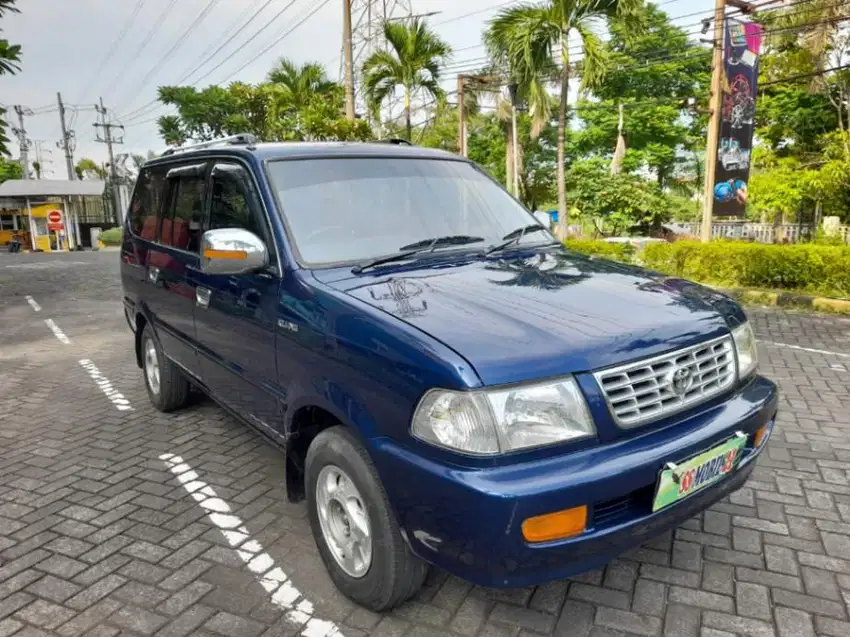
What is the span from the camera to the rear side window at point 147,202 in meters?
4.52

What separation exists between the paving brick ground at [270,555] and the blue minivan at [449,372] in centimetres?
40

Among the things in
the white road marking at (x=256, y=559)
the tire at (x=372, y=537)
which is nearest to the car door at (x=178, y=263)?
the white road marking at (x=256, y=559)

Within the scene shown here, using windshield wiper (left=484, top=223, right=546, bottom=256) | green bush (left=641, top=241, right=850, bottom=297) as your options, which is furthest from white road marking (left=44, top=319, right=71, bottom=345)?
green bush (left=641, top=241, right=850, bottom=297)

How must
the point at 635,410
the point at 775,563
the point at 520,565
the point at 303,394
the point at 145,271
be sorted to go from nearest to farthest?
1. the point at 520,565
2. the point at 635,410
3. the point at 303,394
4. the point at 775,563
5. the point at 145,271

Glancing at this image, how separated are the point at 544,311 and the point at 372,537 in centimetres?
105

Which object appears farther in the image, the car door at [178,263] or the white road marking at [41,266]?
the white road marking at [41,266]

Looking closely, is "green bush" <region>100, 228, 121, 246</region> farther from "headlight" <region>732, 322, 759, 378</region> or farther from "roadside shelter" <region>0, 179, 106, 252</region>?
"headlight" <region>732, 322, 759, 378</region>

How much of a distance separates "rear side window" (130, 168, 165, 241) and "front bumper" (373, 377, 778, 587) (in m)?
3.25

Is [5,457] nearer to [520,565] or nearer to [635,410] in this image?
[520,565]

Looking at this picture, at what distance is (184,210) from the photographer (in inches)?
156

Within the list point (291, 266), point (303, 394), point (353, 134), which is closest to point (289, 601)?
point (303, 394)

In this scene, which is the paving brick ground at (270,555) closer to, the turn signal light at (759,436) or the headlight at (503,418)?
the turn signal light at (759,436)

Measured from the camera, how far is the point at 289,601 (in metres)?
2.55

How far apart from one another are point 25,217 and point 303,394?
45.9m
